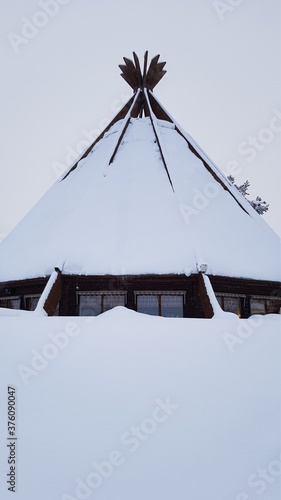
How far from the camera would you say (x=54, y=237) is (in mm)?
11453

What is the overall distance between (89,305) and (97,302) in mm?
290

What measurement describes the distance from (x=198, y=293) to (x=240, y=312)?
2.02 m

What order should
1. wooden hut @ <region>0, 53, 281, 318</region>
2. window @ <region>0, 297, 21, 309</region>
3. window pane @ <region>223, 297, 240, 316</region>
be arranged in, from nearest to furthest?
wooden hut @ <region>0, 53, 281, 318</region>
window pane @ <region>223, 297, 240, 316</region>
window @ <region>0, 297, 21, 309</region>

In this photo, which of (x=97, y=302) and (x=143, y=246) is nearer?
(x=143, y=246)

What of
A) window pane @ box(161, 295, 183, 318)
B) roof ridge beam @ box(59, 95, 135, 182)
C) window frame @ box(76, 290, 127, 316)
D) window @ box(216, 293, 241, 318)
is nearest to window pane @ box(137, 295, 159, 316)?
window pane @ box(161, 295, 183, 318)

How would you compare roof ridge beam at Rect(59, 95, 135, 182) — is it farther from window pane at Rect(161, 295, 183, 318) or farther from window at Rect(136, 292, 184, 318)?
window pane at Rect(161, 295, 183, 318)

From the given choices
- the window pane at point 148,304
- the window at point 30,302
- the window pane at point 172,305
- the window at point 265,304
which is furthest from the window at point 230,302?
the window at point 30,302

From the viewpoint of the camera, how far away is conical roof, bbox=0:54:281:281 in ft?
34.3

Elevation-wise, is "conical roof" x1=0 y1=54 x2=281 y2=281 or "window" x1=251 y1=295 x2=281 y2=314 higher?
"conical roof" x1=0 y1=54 x2=281 y2=281

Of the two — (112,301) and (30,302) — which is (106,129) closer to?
(30,302)

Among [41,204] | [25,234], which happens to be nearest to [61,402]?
[25,234]

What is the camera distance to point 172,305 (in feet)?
35.6

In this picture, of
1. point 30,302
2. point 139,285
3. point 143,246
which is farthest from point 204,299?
point 30,302

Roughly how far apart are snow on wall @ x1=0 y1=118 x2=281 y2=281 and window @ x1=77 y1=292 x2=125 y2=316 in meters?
1.10
